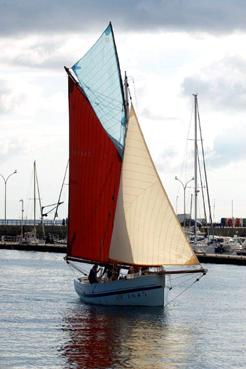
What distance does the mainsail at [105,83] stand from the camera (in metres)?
83.0

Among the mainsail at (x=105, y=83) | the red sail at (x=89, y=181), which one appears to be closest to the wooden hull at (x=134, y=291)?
the red sail at (x=89, y=181)

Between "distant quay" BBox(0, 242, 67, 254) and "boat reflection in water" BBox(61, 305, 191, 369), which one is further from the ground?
"distant quay" BBox(0, 242, 67, 254)

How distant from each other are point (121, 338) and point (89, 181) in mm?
19341

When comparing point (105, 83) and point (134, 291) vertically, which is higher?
point (105, 83)

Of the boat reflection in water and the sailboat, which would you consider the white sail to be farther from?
the boat reflection in water

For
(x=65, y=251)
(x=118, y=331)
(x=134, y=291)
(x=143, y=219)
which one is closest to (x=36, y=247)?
(x=65, y=251)

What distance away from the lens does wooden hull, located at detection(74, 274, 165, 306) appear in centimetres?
7956

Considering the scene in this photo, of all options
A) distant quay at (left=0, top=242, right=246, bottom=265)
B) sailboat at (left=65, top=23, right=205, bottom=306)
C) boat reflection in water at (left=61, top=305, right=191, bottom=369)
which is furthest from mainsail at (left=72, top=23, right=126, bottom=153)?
distant quay at (left=0, top=242, right=246, bottom=265)

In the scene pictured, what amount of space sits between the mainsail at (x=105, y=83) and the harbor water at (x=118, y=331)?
12.7 meters

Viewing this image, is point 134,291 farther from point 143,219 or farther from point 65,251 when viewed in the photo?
point 65,251

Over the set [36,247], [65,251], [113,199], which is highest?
[113,199]

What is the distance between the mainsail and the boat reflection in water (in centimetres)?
1196

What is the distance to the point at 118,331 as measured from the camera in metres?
69.6

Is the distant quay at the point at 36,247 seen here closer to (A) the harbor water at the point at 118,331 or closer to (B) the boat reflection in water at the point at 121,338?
(A) the harbor water at the point at 118,331
